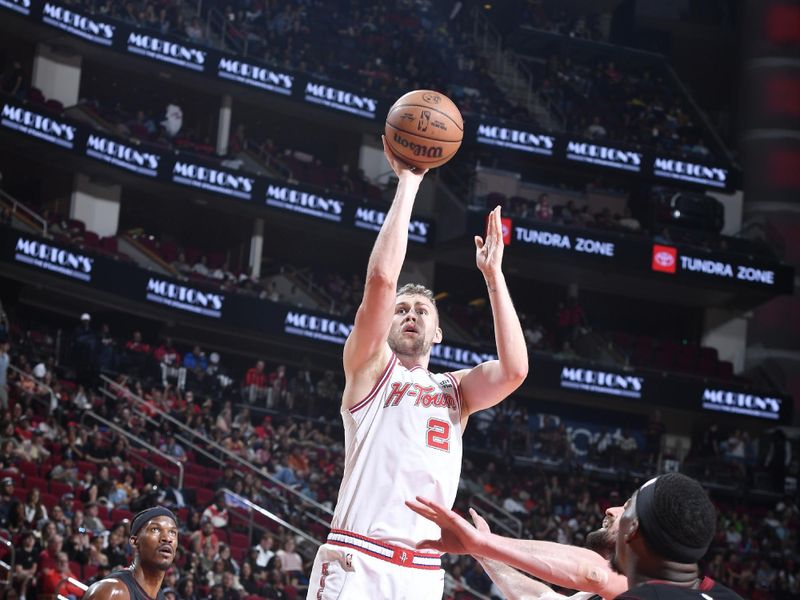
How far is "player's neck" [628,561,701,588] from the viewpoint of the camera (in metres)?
2.96

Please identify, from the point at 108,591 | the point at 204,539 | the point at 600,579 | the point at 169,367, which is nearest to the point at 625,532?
the point at 600,579

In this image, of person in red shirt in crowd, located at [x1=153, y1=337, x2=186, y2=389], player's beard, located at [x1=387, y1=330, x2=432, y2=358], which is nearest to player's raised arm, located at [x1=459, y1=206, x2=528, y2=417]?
player's beard, located at [x1=387, y1=330, x2=432, y2=358]

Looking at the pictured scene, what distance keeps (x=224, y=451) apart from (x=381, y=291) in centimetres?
1412

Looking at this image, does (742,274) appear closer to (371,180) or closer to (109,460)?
(371,180)

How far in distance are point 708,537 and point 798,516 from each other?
994 inches

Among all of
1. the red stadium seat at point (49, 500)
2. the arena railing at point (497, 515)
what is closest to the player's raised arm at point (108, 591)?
the red stadium seat at point (49, 500)

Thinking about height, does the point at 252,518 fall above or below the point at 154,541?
below

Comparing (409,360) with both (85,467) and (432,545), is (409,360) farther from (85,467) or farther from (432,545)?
(85,467)

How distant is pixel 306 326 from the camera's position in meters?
26.2

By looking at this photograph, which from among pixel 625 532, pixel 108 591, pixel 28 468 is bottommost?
pixel 28 468

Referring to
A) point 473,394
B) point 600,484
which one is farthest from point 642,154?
point 473,394

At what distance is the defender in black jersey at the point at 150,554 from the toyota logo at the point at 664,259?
2395cm

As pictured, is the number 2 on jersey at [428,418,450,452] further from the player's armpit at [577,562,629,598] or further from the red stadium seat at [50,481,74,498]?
the red stadium seat at [50,481,74,498]

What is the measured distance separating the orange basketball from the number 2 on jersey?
1.18 m
